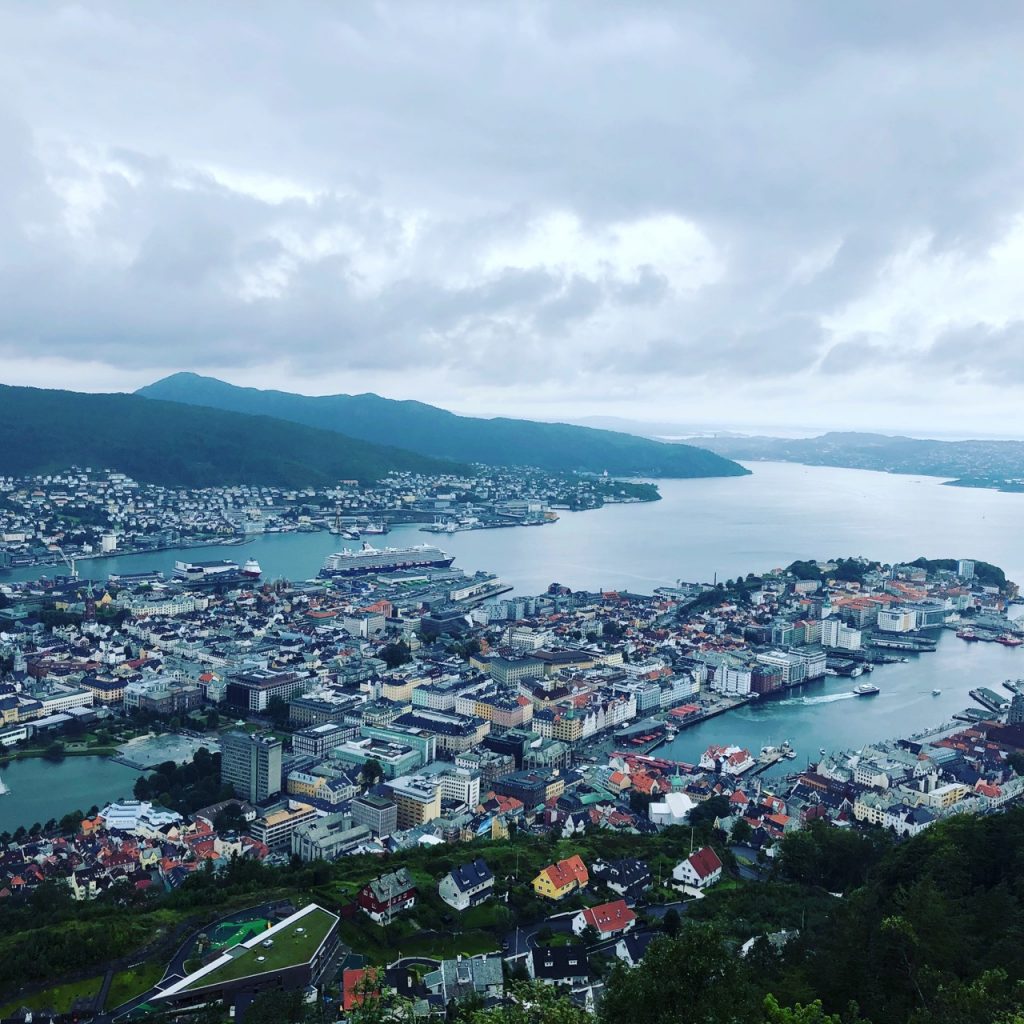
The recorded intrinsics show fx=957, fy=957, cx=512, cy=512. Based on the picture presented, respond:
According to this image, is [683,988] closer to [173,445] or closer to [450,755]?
[450,755]

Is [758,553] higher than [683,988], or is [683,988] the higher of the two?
[683,988]

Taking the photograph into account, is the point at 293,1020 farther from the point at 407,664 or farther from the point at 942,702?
the point at 942,702

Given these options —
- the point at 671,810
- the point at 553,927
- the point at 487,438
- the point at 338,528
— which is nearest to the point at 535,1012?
the point at 553,927

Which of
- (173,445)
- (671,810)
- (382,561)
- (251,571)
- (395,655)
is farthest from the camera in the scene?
(173,445)

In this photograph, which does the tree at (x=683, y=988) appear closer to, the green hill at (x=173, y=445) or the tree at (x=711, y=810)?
the tree at (x=711, y=810)

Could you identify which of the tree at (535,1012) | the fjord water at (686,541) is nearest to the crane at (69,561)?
the fjord water at (686,541)

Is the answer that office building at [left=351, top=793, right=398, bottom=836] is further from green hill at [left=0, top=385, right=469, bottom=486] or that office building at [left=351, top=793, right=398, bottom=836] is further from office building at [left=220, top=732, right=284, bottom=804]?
green hill at [left=0, top=385, right=469, bottom=486]
